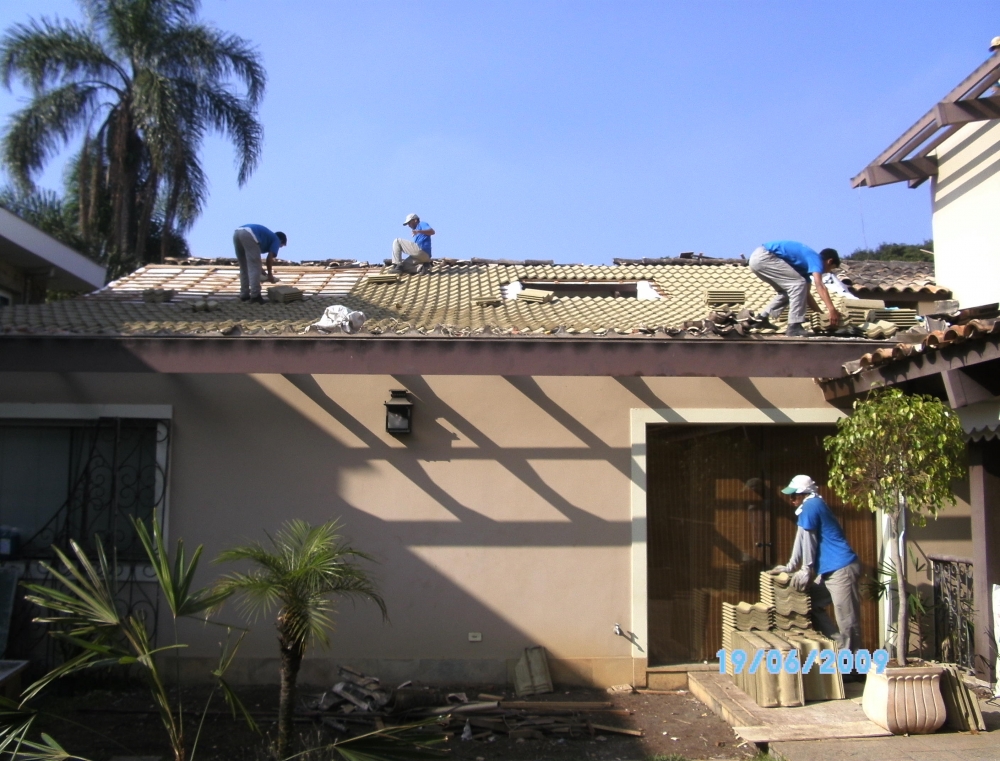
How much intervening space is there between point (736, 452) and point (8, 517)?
22.2ft

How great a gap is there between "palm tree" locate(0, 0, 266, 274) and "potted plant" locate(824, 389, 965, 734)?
1989 cm

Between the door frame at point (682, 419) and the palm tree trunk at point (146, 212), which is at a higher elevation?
the palm tree trunk at point (146, 212)

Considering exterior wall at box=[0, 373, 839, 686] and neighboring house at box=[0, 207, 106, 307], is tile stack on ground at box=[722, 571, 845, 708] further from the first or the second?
neighboring house at box=[0, 207, 106, 307]

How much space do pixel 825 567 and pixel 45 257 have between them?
1086 centimetres

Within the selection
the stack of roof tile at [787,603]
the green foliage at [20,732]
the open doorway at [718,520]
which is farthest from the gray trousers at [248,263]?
the stack of roof tile at [787,603]

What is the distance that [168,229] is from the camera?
23625 millimetres

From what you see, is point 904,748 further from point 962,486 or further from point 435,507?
point 435,507

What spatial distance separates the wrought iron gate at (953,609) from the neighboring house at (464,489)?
61 centimetres

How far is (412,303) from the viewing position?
408 inches

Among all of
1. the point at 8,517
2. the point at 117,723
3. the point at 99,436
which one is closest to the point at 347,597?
the point at 117,723

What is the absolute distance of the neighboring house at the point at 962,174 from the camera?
874 centimetres

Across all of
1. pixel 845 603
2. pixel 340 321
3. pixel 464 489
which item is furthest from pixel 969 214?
pixel 340 321
